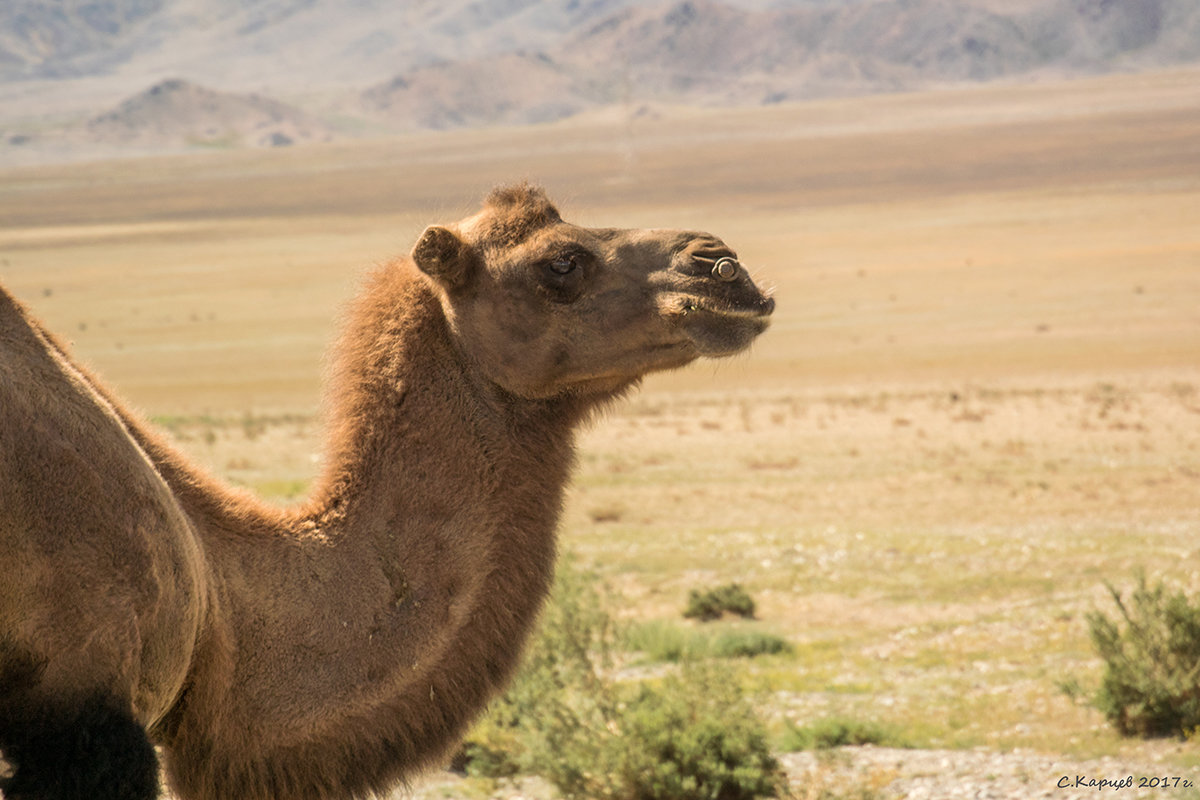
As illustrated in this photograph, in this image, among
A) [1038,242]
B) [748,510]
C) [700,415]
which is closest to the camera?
[748,510]

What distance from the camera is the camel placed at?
11.9 ft

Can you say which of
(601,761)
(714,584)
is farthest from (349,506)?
(714,584)

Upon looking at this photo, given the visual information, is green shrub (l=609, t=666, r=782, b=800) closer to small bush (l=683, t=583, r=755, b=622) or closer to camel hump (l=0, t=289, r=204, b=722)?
camel hump (l=0, t=289, r=204, b=722)

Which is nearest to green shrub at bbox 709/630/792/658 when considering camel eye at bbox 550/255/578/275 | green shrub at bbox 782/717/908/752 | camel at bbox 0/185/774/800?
green shrub at bbox 782/717/908/752

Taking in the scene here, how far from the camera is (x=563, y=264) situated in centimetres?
488

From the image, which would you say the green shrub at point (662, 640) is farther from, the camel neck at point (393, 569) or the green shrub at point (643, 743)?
the camel neck at point (393, 569)

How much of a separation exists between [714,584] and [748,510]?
4642 mm

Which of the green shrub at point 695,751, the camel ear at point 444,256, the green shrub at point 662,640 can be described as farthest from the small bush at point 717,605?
the camel ear at point 444,256

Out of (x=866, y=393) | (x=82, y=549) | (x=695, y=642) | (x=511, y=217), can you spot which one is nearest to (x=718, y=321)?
(x=511, y=217)

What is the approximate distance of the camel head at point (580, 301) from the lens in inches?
187

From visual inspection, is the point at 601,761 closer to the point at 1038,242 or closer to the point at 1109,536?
the point at 1109,536

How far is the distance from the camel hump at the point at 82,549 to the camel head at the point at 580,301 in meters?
1.30

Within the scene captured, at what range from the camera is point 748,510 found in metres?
19.8

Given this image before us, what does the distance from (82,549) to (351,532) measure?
2.79ft
